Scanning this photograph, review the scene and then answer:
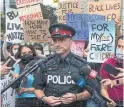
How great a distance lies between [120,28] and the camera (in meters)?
5.27

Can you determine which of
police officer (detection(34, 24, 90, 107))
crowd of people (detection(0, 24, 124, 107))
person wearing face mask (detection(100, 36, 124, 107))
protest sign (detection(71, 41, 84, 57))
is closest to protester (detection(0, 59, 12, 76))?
crowd of people (detection(0, 24, 124, 107))

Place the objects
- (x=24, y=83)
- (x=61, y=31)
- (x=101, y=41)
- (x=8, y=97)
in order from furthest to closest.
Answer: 1. (x=8, y=97)
2. (x=101, y=41)
3. (x=24, y=83)
4. (x=61, y=31)

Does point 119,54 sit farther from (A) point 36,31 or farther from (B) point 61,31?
(A) point 36,31

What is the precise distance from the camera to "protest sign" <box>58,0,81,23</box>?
219 inches

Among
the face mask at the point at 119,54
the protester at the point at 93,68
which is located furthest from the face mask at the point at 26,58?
the face mask at the point at 119,54

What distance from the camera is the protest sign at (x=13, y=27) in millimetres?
5395

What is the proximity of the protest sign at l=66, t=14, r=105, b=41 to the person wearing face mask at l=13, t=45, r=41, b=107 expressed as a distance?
679mm

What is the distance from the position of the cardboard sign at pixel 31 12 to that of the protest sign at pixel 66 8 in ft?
0.92

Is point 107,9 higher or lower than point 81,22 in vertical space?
higher

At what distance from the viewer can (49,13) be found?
5.57m

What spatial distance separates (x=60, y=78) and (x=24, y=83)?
0.82m

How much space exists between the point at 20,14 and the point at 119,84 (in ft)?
5.67

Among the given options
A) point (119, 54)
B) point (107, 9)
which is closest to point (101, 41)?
point (119, 54)

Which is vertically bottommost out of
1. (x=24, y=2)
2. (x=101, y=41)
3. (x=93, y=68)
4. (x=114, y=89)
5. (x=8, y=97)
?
(x=8, y=97)
